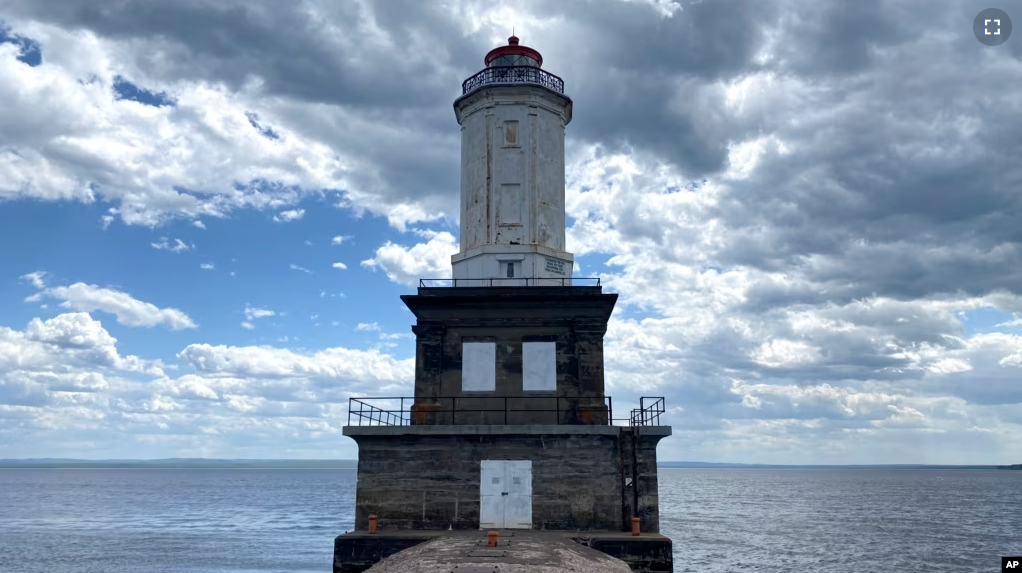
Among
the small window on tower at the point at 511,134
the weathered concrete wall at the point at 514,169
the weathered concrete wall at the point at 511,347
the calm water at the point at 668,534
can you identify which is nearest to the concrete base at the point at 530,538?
the weathered concrete wall at the point at 511,347

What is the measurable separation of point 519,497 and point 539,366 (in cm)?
431

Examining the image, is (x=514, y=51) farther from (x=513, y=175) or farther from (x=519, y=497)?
(x=519, y=497)

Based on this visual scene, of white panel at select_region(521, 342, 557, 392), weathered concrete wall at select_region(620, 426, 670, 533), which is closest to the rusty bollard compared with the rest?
white panel at select_region(521, 342, 557, 392)

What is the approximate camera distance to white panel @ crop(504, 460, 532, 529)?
71.2 feet

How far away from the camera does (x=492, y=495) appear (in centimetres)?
2184

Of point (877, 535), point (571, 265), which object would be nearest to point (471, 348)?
point (571, 265)

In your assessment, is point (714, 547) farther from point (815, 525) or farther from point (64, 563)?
point (64, 563)

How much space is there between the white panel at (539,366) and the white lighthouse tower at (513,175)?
2.07 m

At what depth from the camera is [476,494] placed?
21.9 metres

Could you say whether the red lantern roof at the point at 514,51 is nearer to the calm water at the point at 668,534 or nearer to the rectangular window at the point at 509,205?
the rectangular window at the point at 509,205

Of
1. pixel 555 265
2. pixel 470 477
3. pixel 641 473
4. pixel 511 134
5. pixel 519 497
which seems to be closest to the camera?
pixel 641 473

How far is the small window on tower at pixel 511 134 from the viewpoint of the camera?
25.9 m

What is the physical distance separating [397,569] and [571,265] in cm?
1274

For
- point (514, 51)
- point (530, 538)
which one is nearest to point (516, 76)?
point (514, 51)
